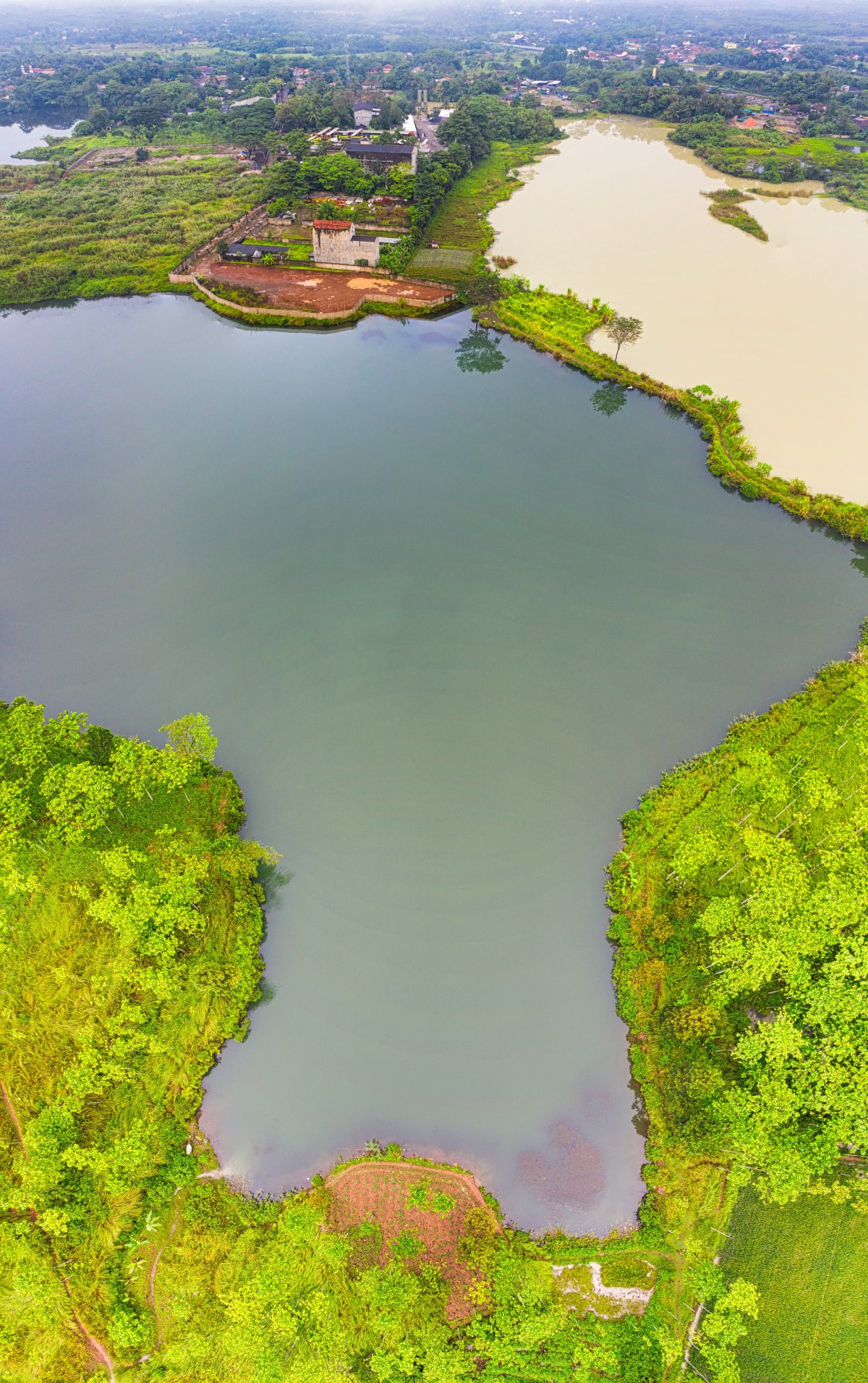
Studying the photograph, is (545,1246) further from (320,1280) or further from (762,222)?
(762,222)

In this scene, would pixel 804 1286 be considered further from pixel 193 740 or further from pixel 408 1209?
pixel 193 740

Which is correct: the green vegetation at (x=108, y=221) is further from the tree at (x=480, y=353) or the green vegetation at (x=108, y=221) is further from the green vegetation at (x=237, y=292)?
the tree at (x=480, y=353)

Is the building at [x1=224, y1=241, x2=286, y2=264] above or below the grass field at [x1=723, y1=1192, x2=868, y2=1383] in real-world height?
above

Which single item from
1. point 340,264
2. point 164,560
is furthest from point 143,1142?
point 340,264

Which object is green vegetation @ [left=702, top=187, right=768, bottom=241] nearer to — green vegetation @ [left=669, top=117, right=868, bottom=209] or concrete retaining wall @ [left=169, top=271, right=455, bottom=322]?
green vegetation @ [left=669, top=117, right=868, bottom=209]

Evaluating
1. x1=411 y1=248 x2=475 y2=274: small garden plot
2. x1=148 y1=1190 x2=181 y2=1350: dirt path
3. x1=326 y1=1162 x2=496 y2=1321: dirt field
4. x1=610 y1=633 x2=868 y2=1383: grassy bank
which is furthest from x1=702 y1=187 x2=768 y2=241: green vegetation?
x1=148 y1=1190 x2=181 y2=1350: dirt path

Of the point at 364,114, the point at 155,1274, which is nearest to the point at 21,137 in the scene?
the point at 364,114
